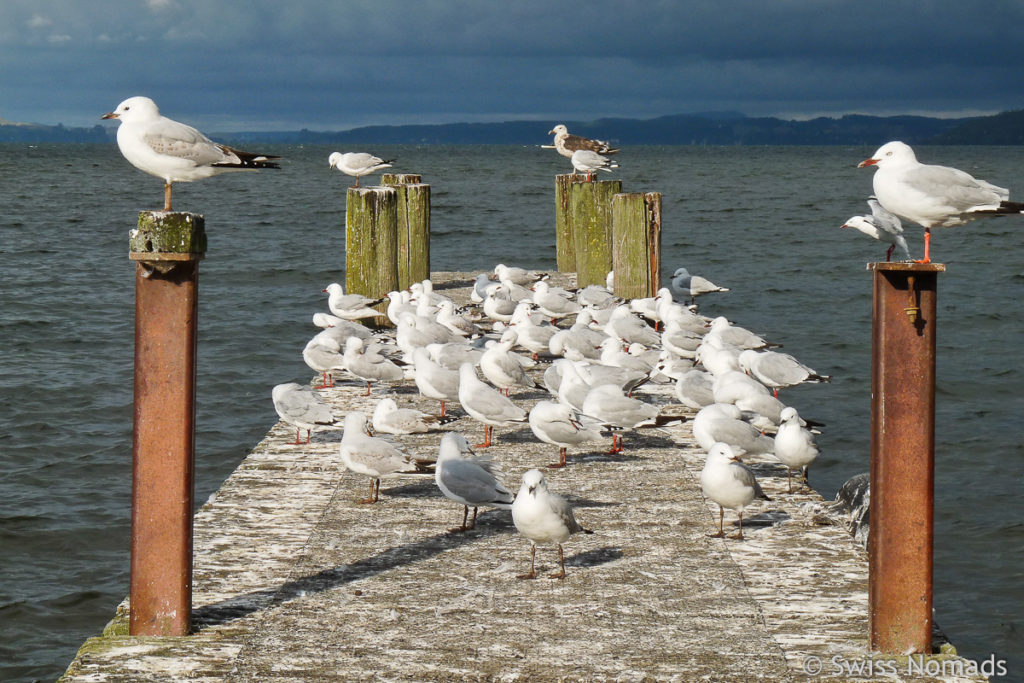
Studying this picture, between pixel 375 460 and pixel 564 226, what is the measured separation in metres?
13.5

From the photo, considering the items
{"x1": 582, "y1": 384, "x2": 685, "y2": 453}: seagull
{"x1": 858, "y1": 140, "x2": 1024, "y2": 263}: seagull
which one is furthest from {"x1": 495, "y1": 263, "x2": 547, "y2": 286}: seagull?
{"x1": 858, "y1": 140, "x2": 1024, "y2": 263}: seagull

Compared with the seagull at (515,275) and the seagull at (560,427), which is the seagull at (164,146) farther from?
the seagull at (515,275)

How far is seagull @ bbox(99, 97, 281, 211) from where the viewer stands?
20.4 ft

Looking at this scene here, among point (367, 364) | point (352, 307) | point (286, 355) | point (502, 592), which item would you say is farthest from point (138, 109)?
point (286, 355)

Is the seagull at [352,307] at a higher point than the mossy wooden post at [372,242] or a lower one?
lower

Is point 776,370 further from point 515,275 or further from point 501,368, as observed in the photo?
point 515,275

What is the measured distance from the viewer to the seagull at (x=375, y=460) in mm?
7336

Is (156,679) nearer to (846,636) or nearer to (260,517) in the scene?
(260,517)

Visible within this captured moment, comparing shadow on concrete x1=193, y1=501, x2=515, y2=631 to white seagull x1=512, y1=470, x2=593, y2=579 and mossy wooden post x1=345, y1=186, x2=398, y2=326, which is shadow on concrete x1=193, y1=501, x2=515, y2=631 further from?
mossy wooden post x1=345, y1=186, x2=398, y2=326

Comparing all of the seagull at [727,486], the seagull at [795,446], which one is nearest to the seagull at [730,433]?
the seagull at [795,446]

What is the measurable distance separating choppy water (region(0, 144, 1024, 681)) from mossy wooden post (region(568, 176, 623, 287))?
3.45 metres

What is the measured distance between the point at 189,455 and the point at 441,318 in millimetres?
8209

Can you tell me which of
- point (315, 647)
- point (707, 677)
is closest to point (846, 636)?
point (707, 677)

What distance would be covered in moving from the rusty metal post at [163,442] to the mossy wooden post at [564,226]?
49.4 ft
